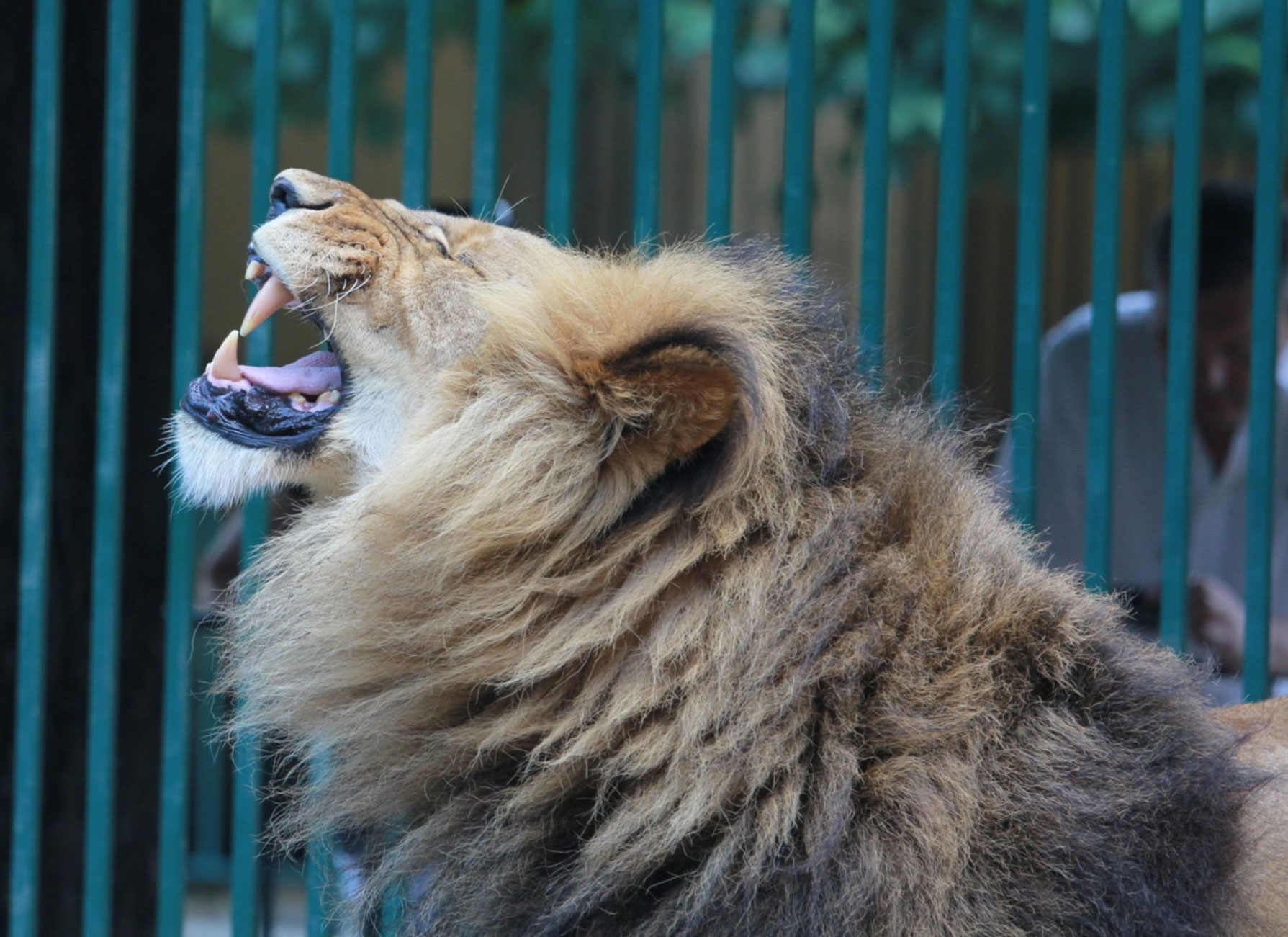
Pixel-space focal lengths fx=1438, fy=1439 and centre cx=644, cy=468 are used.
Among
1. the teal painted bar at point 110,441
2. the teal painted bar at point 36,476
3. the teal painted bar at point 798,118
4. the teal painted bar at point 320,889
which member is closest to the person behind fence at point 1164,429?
the teal painted bar at point 798,118

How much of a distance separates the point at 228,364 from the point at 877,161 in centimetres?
110

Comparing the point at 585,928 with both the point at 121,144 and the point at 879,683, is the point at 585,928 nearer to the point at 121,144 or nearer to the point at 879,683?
the point at 879,683

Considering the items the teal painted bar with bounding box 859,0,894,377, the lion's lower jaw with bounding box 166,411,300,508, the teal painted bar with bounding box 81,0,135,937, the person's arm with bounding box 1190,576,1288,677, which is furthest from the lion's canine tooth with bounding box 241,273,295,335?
the person's arm with bounding box 1190,576,1288,677

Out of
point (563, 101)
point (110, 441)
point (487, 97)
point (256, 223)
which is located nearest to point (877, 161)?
point (563, 101)

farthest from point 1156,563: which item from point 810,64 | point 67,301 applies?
point 67,301

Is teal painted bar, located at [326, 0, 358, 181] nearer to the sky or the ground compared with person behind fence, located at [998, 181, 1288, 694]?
nearer to the sky

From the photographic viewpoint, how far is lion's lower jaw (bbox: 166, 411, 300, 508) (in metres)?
1.72

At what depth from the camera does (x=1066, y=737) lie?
1.39 m

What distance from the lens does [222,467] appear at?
174cm

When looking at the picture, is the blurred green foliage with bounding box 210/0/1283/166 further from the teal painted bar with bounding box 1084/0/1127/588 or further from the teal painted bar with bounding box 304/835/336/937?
the teal painted bar with bounding box 304/835/336/937

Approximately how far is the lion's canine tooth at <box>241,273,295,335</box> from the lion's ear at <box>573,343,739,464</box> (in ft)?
1.67

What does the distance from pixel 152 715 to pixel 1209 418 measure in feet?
7.64

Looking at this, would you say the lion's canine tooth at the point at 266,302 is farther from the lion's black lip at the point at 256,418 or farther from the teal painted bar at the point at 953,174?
the teal painted bar at the point at 953,174

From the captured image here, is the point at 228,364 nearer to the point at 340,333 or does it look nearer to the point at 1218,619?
the point at 340,333
